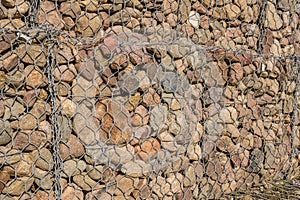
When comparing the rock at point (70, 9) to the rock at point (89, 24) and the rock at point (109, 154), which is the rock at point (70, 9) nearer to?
the rock at point (89, 24)

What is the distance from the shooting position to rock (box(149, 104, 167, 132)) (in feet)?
6.19

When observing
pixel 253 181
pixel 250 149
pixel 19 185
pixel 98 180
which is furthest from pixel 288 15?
pixel 19 185

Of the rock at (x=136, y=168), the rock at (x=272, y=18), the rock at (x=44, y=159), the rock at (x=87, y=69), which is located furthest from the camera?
the rock at (x=272, y=18)

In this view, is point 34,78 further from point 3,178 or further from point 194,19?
point 194,19

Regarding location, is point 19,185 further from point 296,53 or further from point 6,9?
point 296,53

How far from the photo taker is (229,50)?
2.09 meters

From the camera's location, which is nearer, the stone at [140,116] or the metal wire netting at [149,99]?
the metal wire netting at [149,99]

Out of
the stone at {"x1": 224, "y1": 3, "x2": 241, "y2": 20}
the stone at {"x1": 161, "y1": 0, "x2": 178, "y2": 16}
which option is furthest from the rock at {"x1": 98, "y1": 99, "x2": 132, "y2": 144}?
the stone at {"x1": 224, "y1": 3, "x2": 241, "y2": 20}

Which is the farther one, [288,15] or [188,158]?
[288,15]

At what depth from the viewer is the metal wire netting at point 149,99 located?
61.6 inches

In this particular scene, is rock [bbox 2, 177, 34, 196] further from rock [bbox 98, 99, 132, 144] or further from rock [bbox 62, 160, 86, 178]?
rock [bbox 98, 99, 132, 144]

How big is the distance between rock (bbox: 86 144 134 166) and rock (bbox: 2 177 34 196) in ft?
0.87

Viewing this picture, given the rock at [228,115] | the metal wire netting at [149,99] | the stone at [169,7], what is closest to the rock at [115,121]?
the metal wire netting at [149,99]

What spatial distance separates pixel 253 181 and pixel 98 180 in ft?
3.25
